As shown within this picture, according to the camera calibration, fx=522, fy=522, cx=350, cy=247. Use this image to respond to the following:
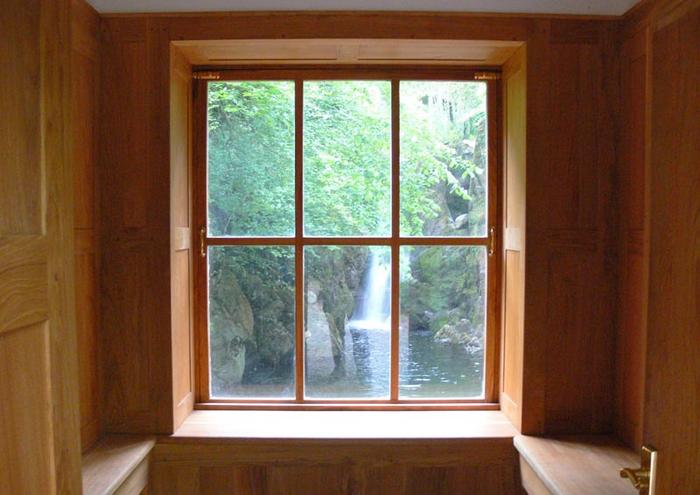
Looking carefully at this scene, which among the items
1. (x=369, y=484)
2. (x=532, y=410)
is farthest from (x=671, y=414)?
(x=369, y=484)

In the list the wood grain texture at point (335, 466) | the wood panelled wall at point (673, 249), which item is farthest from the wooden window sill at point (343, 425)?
the wood panelled wall at point (673, 249)

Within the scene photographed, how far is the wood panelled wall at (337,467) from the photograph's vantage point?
218 cm

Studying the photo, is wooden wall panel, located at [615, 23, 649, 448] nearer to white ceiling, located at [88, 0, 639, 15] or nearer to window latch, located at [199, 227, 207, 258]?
white ceiling, located at [88, 0, 639, 15]

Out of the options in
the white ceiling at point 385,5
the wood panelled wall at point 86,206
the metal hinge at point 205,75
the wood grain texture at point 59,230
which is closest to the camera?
the wood grain texture at point 59,230

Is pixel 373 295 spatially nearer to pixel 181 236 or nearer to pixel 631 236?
pixel 181 236

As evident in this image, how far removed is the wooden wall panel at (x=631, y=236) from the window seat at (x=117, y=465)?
1951 mm

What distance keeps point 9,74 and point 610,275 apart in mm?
2180

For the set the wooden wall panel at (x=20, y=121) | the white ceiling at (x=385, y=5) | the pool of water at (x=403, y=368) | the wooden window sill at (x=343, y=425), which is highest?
the white ceiling at (x=385, y=5)

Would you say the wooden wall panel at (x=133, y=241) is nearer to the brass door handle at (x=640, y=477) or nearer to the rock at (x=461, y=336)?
the rock at (x=461, y=336)

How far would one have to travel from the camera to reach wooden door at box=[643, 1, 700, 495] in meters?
0.87

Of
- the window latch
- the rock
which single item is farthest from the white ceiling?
the rock

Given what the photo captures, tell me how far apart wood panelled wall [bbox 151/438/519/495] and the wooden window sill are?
3cm

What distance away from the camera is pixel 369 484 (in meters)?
2.20

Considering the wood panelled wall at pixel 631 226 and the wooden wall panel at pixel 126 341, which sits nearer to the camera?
the wood panelled wall at pixel 631 226
